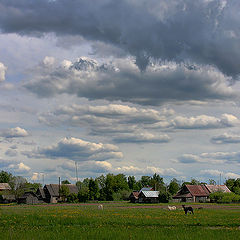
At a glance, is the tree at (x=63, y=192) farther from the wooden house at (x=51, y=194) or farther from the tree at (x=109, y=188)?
the tree at (x=109, y=188)

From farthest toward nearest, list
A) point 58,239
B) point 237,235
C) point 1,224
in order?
point 1,224 < point 237,235 < point 58,239

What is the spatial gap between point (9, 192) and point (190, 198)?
6978 cm

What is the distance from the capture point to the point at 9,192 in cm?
15788

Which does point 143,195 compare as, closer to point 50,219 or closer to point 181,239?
point 50,219

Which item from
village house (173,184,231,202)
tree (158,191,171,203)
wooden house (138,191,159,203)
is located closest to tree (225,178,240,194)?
village house (173,184,231,202)

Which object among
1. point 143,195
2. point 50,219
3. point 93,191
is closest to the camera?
point 50,219

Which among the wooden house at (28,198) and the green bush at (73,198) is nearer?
the green bush at (73,198)

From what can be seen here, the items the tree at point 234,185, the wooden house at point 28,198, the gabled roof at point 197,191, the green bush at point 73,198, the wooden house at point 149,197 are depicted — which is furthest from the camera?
the tree at point 234,185

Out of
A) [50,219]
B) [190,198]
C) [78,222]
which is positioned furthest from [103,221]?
[190,198]

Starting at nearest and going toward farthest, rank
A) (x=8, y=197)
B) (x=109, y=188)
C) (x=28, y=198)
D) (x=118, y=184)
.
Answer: (x=28, y=198) < (x=8, y=197) < (x=109, y=188) < (x=118, y=184)

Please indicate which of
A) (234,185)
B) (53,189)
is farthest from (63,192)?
(234,185)

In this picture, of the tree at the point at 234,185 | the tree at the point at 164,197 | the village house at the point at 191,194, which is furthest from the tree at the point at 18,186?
the tree at the point at 234,185

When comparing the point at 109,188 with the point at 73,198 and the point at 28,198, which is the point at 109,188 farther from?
the point at 28,198

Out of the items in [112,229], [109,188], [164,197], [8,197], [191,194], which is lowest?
[112,229]
